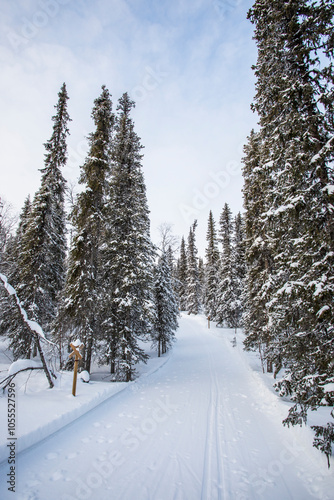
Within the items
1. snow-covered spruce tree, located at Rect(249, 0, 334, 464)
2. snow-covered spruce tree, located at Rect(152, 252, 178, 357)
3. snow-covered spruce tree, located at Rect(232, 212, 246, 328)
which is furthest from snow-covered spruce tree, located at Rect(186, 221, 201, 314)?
snow-covered spruce tree, located at Rect(249, 0, 334, 464)

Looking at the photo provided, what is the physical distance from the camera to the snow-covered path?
149 inches

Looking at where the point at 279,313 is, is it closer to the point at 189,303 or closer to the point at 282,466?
the point at 282,466

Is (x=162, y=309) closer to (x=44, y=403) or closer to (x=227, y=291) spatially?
(x=227, y=291)

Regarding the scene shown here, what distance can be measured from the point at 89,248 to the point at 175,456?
29.0ft

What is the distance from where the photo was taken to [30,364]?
23.5 ft

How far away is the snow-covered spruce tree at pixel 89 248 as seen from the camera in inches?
414

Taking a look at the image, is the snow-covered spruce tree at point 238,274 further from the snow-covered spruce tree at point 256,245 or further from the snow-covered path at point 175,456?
the snow-covered path at point 175,456

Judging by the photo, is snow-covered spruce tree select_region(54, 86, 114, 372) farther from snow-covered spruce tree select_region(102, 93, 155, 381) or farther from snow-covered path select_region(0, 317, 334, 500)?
snow-covered path select_region(0, 317, 334, 500)

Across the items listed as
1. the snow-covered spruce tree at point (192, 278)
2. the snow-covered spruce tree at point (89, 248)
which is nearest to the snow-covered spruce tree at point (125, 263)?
the snow-covered spruce tree at point (89, 248)

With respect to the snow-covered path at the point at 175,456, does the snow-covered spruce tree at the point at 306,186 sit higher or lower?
higher

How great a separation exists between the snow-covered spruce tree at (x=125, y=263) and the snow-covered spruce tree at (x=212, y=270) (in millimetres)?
22029

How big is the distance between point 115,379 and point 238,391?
18.9ft

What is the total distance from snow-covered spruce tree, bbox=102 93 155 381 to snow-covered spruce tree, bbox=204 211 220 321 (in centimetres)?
2203

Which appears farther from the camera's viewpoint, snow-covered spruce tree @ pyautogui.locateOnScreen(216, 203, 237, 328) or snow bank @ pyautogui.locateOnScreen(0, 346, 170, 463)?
snow-covered spruce tree @ pyautogui.locateOnScreen(216, 203, 237, 328)
